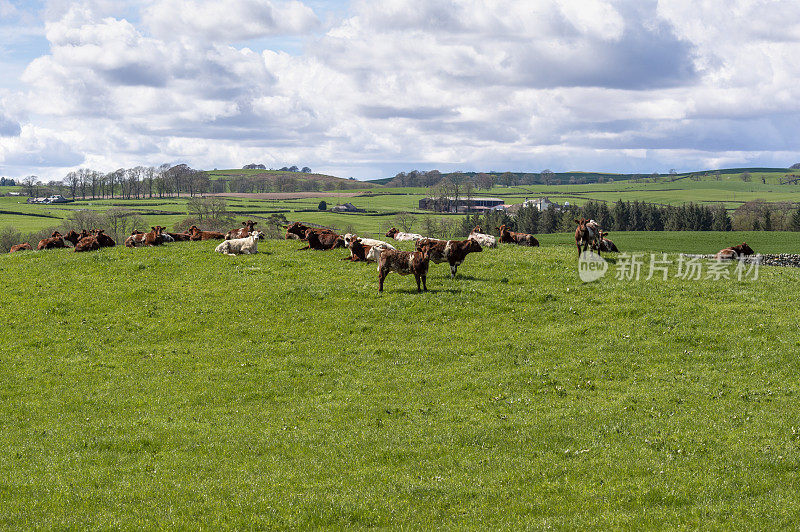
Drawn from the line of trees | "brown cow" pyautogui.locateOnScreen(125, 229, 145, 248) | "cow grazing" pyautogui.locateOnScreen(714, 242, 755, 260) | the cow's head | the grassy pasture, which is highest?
the line of trees

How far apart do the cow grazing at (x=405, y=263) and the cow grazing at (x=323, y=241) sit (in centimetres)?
997

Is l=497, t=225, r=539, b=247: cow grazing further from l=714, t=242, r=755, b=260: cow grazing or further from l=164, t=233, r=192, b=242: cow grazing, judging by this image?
l=164, t=233, r=192, b=242: cow grazing

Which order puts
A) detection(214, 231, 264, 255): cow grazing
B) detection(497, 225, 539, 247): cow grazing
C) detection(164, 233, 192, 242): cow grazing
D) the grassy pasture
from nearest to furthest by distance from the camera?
the grassy pasture < detection(214, 231, 264, 255): cow grazing < detection(164, 233, 192, 242): cow grazing < detection(497, 225, 539, 247): cow grazing

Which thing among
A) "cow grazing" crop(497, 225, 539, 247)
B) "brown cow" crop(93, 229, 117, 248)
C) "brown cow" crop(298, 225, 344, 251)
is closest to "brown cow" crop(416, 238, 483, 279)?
"brown cow" crop(298, 225, 344, 251)

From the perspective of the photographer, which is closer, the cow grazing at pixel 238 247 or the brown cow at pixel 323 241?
the cow grazing at pixel 238 247

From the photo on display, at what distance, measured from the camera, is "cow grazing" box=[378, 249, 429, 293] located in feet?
89.7

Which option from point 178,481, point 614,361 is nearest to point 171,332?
point 178,481

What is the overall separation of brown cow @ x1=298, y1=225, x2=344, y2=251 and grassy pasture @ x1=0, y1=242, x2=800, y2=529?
515cm

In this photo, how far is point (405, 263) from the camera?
27547mm

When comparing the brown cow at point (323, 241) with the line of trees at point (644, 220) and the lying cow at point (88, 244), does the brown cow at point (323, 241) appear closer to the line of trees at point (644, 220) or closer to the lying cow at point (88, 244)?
the lying cow at point (88, 244)

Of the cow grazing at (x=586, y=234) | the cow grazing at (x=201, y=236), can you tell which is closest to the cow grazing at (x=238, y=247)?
the cow grazing at (x=201, y=236)

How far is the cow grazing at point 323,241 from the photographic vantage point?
3734cm

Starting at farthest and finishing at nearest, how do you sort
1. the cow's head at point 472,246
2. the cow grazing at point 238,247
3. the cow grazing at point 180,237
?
1. the cow grazing at point 180,237
2. the cow grazing at point 238,247
3. the cow's head at point 472,246

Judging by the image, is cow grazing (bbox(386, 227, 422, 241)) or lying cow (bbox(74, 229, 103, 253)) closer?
lying cow (bbox(74, 229, 103, 253))
